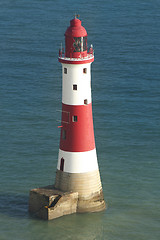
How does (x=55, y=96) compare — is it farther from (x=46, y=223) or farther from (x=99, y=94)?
(x=46, y=223)

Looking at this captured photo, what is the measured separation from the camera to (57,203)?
84375 millimetres

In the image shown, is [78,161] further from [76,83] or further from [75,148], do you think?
[76,83]

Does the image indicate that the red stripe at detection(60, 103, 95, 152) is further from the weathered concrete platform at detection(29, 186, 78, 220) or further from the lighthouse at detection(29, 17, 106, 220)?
the weathered concrete platform at detection(29, 186, 78, 220)

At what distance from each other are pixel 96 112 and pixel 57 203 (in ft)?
102

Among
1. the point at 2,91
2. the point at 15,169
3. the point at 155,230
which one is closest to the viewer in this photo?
the point at 155,230

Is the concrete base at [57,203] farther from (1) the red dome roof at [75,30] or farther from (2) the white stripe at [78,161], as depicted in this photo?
(1) the red dome roof at [75,30]

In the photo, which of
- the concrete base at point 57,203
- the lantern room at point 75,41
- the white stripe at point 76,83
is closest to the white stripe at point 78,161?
the concrete base at point 57,203

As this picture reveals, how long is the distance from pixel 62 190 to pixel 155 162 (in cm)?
1478

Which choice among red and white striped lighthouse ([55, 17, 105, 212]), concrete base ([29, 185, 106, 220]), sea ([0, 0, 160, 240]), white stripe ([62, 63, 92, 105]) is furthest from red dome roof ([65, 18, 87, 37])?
concrete base ([29, 185, 106, 220])

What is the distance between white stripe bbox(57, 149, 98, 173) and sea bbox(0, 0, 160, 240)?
4.48 m

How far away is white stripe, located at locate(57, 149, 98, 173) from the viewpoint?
275 feet

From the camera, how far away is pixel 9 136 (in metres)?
104

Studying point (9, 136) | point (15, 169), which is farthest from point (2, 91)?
point (15, 169)

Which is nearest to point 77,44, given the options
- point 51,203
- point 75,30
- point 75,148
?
point 75,30
